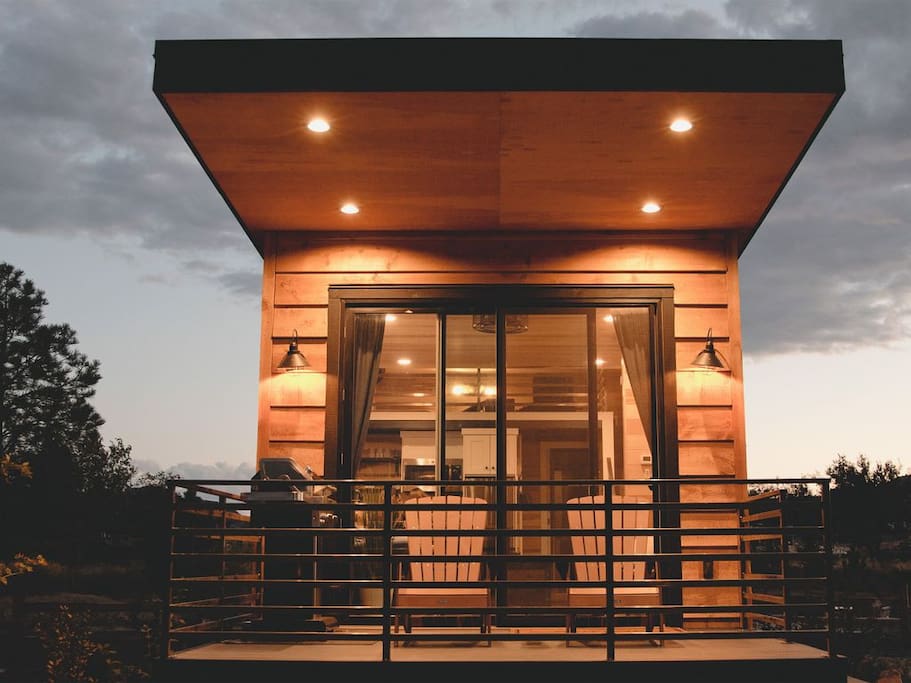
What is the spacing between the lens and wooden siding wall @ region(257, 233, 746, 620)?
695cm

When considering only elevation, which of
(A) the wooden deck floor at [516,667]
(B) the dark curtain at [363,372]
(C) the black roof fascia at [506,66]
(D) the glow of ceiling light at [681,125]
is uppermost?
(C) the black roof fascia at [506,66]

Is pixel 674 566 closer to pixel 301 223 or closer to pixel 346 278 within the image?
pixel 346 278

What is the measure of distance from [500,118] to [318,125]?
0.98 m

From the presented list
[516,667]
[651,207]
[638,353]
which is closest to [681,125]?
[651,207]

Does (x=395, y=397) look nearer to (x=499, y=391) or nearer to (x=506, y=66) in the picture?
(x=499, y=391)

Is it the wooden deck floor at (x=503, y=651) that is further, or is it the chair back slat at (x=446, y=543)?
the chair back slat at (x=446, y=543)

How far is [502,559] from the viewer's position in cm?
505

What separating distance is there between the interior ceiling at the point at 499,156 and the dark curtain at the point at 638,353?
645mm

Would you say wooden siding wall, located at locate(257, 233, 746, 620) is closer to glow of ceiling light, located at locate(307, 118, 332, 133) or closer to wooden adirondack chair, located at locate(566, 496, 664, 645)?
wooden adirondack chair, located at locate(566, 496, 664, 645)

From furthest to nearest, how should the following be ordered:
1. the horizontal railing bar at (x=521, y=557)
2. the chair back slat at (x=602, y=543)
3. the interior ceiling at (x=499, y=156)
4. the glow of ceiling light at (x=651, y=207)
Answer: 1. the glow of ceiling light at (x=651, y=207)
2. the chair back slat at (x=602, y=543)
3. the interior ceiling at (x=499, y=156)
4. the horizontal railing bar at (x=521, y=557)

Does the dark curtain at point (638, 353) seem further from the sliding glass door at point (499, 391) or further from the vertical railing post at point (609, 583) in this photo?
the vertical railing post at point (609, 583)

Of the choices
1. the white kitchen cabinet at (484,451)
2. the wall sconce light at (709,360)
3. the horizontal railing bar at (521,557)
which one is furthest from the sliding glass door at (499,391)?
the horizontal railing bar at (521,557)

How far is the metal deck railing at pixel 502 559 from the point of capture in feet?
16.5

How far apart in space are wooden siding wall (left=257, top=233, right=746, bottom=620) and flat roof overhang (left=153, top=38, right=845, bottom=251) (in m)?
0.50
